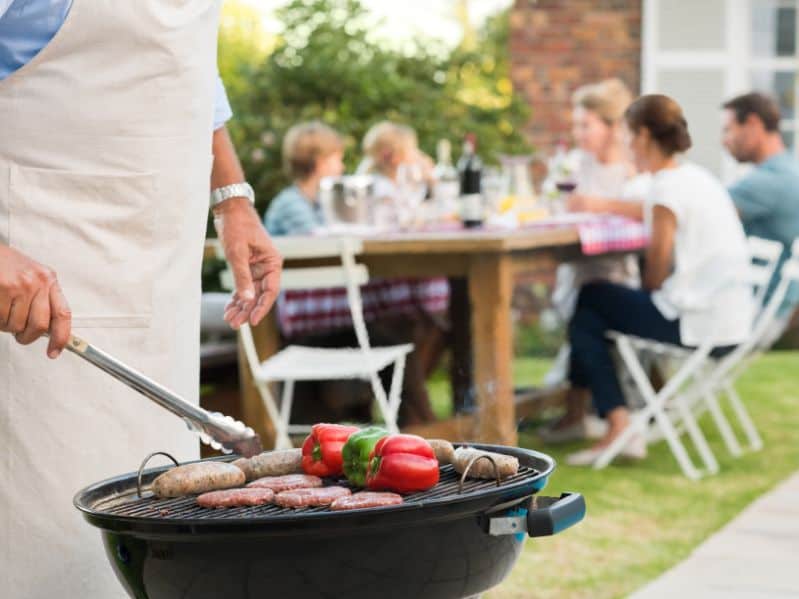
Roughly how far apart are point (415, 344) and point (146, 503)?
475 centimetres

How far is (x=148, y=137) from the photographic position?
2.12 metres

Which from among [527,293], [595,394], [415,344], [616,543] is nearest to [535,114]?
[527,293]

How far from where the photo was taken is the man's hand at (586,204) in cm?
629

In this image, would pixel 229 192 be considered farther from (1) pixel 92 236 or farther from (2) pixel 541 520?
(2) pixel 541 520

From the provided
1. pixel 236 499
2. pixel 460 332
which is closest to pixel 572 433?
pixel 460 332

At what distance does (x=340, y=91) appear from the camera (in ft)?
32.1

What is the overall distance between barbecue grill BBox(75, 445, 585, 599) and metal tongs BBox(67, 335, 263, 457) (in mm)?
123

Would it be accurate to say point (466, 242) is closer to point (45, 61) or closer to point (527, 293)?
point (45, 61)

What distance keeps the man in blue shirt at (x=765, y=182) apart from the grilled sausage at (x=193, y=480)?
4.48m

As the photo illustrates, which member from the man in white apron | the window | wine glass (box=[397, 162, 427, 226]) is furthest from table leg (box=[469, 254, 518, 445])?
the window

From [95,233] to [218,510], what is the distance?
45cm

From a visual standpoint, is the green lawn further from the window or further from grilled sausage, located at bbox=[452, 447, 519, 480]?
the window

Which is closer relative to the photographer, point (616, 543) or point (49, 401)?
point (49, 401)

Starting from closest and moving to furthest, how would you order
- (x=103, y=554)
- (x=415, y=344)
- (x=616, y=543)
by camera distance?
(x=103, y=554) < (x=616, y=543) < (x=415, y=344)
